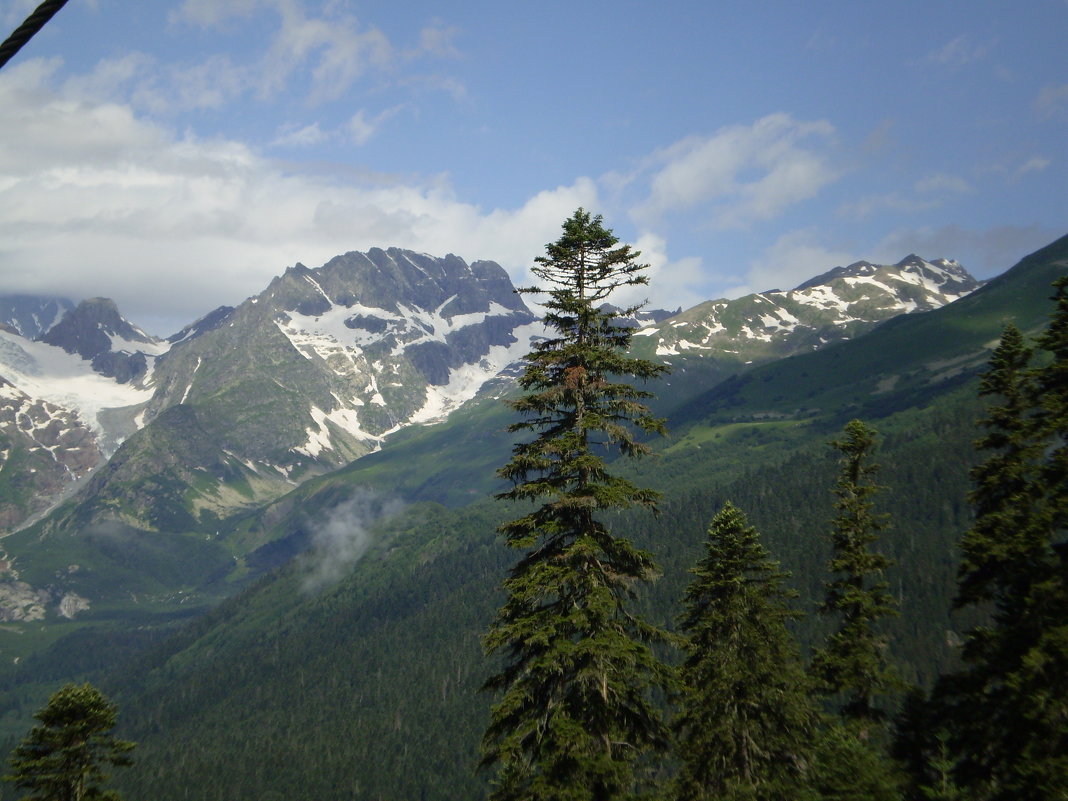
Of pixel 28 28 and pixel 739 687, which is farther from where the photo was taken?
→ pixel 739 687

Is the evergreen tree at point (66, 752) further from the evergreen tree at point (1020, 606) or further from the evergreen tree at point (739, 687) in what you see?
the evergreen tree at point (1020, 606)

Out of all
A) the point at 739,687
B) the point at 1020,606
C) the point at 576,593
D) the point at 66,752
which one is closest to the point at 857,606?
the point at 739,687

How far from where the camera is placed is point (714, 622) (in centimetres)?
3531

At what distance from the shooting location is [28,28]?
7.16m

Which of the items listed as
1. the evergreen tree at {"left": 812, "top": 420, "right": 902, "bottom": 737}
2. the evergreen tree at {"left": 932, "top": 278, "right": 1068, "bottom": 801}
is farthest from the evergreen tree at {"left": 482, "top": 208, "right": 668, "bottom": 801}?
the evergreen tree at {"left": 812, "top": 420, "right": 902, "bottom": 737}

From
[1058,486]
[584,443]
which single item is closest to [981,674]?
[1058,486]

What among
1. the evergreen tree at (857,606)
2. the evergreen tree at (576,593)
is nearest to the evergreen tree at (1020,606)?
the evergreen tree at (857,606)

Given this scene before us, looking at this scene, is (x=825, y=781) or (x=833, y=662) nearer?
(x=825, y=781)

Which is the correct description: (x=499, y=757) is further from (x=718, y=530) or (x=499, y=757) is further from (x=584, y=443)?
(x=718, y=530)

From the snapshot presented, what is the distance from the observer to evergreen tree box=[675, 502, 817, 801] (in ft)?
111

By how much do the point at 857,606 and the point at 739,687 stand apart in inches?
278

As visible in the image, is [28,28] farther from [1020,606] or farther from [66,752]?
[66,752]

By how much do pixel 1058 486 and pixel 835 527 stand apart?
1324cm

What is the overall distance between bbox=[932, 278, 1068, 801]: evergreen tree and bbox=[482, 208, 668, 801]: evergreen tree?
383 inches
